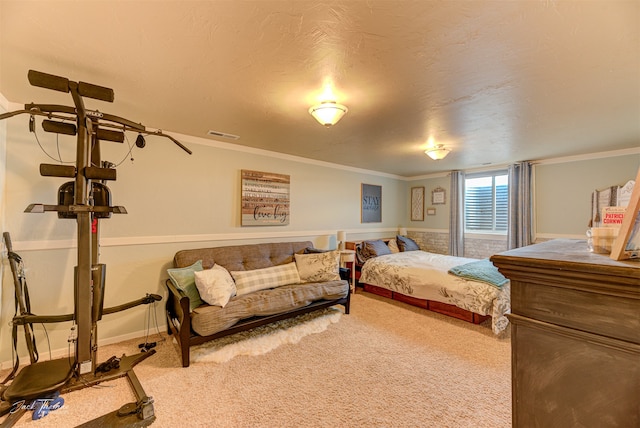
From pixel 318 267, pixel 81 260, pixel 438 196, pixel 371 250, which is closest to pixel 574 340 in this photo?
pixel 81 260

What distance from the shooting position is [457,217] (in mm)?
5574

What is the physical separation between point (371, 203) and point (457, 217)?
5.71 ft

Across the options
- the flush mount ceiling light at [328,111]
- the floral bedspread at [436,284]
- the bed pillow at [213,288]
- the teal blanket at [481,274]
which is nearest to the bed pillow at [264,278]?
the bed pillow at [213,288]

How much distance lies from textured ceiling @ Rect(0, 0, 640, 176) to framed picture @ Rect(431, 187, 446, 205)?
9.48ft

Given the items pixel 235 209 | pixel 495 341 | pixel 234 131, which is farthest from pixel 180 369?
pixel 495 341

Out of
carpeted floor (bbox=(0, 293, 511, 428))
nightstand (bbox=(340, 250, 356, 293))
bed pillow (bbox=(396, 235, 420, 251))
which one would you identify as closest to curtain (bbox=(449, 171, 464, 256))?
bed pillow (bbox=(396, 235, 420, 251))

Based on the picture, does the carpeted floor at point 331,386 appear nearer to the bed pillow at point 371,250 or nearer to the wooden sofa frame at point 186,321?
the wooden sofa frame at point 186,321

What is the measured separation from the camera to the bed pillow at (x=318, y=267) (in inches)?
144

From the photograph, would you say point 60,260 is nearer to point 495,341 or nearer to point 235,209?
point 235,209

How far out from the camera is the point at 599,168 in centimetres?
407

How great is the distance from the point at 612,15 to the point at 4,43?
3238 millimetres

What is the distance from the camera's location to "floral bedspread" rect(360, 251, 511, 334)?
3.20 metres

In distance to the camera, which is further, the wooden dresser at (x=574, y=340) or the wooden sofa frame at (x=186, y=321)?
the wooden sofa frame at (x=186, y=321)

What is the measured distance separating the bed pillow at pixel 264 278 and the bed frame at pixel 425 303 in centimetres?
164
